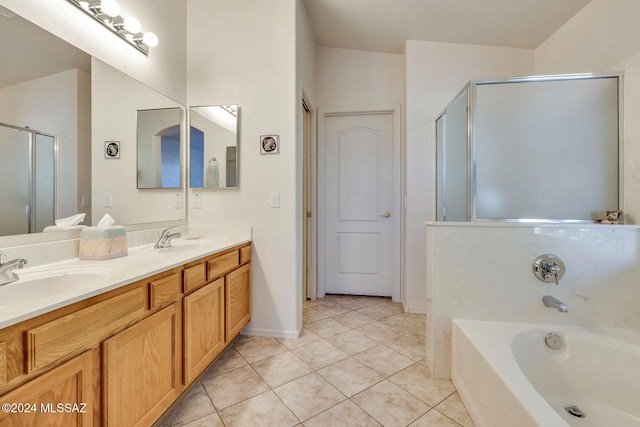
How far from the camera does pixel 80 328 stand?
81 centimetres

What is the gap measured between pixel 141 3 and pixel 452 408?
10.0 ft

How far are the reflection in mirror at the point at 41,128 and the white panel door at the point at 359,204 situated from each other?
217 cm

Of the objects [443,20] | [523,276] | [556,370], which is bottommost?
[556,370]

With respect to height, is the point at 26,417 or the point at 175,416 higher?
the point at 26,417

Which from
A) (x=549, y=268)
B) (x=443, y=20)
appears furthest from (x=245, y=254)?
(x=443, y=20)

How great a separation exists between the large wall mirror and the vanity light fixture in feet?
0.78

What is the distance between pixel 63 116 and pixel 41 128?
0.13m

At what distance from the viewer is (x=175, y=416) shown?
1.29 m

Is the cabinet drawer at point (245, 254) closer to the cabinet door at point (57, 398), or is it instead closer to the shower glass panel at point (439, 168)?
the cabinet door at point (57, 398)

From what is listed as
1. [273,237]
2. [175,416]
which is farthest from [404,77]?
[175,416]

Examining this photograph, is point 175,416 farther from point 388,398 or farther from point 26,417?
point 388,398

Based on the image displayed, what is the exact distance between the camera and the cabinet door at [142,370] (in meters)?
0.91

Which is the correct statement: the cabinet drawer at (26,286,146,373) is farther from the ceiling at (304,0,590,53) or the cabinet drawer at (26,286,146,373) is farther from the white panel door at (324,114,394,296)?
the ceiling at (304,0,590,53)

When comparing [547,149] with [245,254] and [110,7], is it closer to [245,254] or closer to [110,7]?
[245,254]
